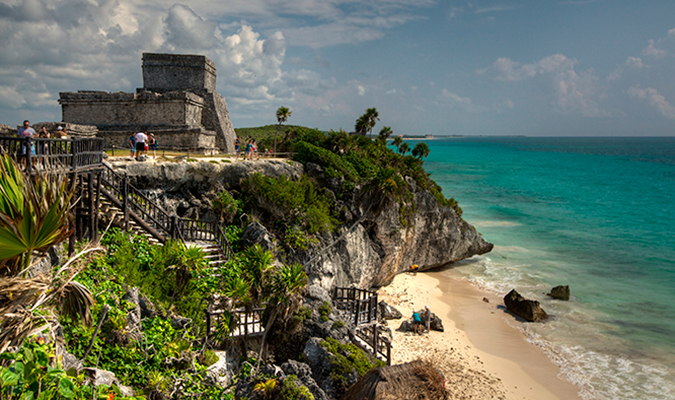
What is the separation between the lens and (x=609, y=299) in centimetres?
2933

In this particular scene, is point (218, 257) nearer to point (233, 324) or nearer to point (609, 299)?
point (233, 324)

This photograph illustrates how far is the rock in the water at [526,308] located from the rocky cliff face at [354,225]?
331 inches

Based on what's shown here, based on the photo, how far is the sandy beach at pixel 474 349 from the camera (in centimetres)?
1784

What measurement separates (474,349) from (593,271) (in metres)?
21.0

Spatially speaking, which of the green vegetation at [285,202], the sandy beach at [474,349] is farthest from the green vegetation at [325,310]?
the green vegetation at [285,202]

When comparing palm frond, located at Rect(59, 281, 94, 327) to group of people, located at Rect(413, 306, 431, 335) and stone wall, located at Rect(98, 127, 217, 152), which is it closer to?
group of people, located at Rect(413, 306, 431, 335)

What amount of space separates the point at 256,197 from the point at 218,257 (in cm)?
677

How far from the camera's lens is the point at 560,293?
94.5ft

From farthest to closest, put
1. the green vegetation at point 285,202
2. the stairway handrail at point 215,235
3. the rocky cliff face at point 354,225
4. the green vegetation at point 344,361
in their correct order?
the green vegetation at point 285,202 → the rocky cliff face at point 354,225 → the stairway handrail at point 215,235 → the green vegetation at point 344,361

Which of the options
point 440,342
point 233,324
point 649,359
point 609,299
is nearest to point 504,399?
point 440,342

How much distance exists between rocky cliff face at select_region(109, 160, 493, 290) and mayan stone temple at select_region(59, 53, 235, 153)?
5615 millimetres

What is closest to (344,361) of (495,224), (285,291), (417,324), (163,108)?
(285,291)

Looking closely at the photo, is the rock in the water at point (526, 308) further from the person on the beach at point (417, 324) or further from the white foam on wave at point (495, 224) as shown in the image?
the white foam on wave at point (495, 224)

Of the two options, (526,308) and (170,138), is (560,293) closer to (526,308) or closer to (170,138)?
(526,308)
